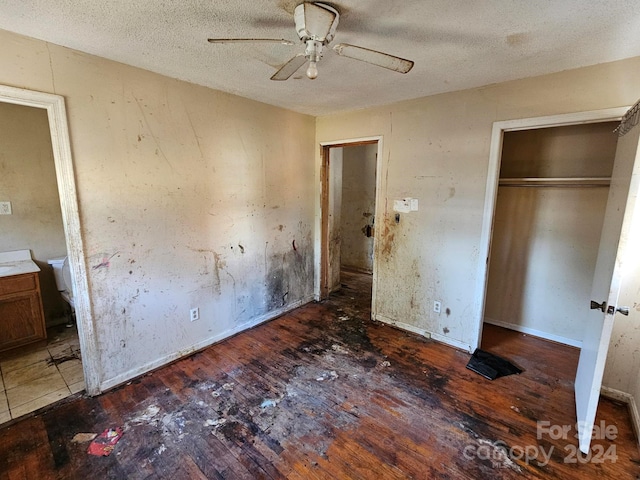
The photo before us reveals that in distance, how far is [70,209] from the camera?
6.35 feet

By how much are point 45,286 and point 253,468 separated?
9.84 feet

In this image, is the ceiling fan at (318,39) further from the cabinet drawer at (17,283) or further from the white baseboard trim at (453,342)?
Answer: the cabinet drawer at (17,283)

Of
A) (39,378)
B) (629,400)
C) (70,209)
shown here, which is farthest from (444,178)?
(39,378)

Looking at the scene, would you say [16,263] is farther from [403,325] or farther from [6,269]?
[403,325]

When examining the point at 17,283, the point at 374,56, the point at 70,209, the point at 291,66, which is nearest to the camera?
the point at 374,56

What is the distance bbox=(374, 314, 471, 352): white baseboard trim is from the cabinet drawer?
11.1 feet

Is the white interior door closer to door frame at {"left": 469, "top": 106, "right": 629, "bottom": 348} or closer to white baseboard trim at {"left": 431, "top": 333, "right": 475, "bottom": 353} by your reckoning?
door frame at {"left": 469, "top": 106, "right": 629, "bottom": 348}

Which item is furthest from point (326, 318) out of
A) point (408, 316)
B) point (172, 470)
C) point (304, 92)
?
point (304, 92)

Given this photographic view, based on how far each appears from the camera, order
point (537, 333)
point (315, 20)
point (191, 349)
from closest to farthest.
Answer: point (315, 20), point (191, 349), point (537, 333)

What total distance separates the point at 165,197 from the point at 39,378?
173 centimetres

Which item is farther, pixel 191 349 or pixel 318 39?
pixel 191 349

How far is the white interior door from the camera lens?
152cm

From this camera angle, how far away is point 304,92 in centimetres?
268

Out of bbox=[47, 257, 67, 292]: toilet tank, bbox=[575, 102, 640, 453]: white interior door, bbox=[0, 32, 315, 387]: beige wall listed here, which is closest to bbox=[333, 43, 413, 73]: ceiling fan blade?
bbox=[575, 102, 640, 453]: white interior door
